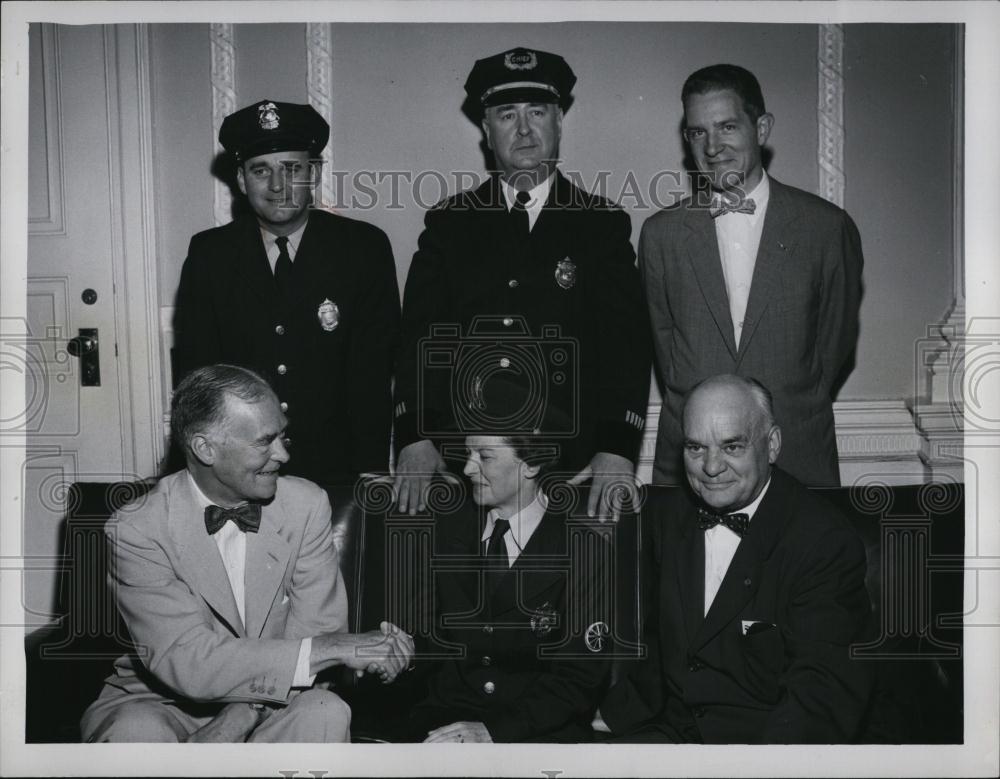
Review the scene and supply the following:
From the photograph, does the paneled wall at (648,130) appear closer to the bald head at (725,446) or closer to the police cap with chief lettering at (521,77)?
the police cap with chief lettering at (521,77)

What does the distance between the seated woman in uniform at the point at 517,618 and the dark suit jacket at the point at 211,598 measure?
0.38 m

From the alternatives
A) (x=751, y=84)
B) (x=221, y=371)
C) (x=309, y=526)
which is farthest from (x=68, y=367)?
(x=751, y=84)

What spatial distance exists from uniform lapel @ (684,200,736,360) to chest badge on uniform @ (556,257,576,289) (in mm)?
387

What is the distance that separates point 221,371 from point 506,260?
0.98 meters

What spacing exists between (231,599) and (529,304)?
1317 mm

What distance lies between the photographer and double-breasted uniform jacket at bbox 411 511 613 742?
354 centimetres

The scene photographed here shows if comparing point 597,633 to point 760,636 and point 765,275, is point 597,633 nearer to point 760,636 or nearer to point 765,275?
point 760,636

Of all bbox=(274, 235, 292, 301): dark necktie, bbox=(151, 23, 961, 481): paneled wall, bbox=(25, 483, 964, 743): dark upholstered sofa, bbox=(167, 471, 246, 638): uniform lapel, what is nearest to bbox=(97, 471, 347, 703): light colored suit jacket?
bbox=(167, 471, 246, 638): uniform lapel

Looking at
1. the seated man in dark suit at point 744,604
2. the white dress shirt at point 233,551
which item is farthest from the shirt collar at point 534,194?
the white dress shirt at point 233,551

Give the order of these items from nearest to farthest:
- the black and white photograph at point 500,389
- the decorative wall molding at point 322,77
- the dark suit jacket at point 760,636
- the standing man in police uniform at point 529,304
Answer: the dark suit jacket at point 760,636
the black and white photograph at point 500,389
the standing man in police uniform at point 529,304
the decorative wall molding at point 322,77

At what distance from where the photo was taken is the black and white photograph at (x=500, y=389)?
3514mm

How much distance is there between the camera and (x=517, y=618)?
3596 mm

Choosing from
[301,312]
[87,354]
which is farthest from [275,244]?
[87,354]

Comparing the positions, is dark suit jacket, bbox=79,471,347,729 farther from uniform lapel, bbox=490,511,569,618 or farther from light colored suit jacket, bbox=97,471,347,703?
uniform lapel, bbox=490,511,569,618
